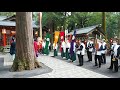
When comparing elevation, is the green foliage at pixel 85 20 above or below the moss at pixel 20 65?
above

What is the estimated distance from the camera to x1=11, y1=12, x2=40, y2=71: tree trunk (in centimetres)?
841

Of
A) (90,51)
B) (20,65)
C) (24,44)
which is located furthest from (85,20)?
(20,65)

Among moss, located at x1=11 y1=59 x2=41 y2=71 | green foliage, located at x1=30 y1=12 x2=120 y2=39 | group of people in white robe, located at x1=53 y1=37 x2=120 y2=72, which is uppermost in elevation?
green foliage, located at x1=30 y1=12 x2=120 y2=39

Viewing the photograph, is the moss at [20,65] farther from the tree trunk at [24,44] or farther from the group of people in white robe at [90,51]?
the group of people in white robe at [90,51]

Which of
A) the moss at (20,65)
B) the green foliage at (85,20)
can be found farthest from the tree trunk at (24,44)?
the green foliage at (85,20)

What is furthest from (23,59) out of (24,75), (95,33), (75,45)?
(95,33)

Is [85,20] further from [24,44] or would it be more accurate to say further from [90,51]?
[24,44]

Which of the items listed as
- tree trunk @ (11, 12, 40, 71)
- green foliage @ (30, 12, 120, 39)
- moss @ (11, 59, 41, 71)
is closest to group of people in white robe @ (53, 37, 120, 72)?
green foliage @ (30, 12, 120, 39)

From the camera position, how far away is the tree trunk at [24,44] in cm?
841

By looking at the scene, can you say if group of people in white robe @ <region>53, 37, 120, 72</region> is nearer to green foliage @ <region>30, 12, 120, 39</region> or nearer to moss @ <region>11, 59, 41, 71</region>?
green foliage @ <region>30, 12, 120, 39</region>

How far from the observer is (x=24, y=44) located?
338 inches

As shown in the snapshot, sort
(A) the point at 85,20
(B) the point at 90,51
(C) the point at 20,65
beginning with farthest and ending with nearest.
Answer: (A) the point at 85,20 → (B) the point at 90,51 → (C) the point at 20,65
